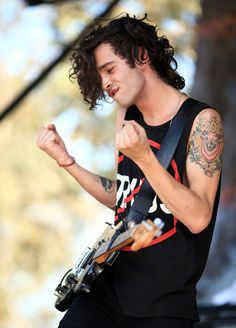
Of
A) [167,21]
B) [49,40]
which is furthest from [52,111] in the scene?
[167,21]

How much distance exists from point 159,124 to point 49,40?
10150mm

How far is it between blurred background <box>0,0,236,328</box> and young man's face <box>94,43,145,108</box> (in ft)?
16.5

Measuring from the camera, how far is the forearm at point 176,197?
2455 mm

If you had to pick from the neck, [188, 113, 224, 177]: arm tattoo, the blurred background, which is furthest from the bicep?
the blurred background

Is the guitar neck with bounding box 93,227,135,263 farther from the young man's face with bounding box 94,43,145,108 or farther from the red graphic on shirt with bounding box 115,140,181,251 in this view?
the young man's face with bounding box 94,43,145,108

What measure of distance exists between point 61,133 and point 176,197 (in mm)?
11191

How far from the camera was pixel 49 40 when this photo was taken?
12.8 meters

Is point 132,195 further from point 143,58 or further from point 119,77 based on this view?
point 143,58

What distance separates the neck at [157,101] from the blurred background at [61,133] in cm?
493

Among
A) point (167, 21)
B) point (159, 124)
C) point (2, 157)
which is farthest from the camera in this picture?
point (2, 157)

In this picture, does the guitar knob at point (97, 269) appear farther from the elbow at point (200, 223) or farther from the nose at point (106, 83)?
the nose at point (106, 83)

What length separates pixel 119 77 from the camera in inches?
111

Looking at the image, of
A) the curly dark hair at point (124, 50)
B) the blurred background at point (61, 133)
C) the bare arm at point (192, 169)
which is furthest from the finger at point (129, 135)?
the blurred background at point (61, 133)

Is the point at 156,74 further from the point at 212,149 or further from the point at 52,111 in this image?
the point at 52,111
